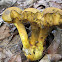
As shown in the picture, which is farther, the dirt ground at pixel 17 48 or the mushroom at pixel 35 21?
the dirt ground at pixel 17 48

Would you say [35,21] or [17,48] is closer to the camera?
[35,21]

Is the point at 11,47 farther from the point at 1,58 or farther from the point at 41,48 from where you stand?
the point at 41,48

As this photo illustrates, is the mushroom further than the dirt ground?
No

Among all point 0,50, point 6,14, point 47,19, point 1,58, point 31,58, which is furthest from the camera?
point 0,50

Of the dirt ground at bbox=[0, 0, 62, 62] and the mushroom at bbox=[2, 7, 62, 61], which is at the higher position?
the mushroom at bbox=[2, 7, 62, 61]

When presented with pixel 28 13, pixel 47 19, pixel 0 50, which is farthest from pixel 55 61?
pixel 0 50

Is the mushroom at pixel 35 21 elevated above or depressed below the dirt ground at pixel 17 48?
above

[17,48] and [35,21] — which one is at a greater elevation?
[35,21]

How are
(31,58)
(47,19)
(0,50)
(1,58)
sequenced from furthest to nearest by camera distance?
1. (0,50)
2. (1,58)
3. (31,58)
4. (47,19)
